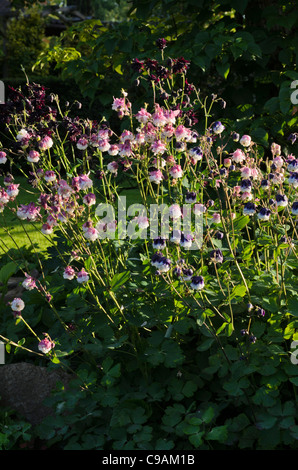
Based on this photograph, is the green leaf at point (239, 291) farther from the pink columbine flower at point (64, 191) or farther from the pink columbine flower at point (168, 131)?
the pink columbine flower at point (64, 191)

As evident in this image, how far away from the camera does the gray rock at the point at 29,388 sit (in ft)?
9.11

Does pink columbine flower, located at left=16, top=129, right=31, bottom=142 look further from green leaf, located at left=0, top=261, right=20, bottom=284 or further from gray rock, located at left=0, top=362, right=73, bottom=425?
green leaf, located at left=0, top=261, right=20, bottom=284

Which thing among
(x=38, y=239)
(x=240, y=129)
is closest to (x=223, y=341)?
(x=240, y=129)

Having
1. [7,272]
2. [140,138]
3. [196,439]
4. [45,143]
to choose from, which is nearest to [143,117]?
[140,138]

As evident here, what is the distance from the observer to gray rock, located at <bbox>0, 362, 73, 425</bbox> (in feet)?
9.11

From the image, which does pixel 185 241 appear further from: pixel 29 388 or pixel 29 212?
pixel 29 388

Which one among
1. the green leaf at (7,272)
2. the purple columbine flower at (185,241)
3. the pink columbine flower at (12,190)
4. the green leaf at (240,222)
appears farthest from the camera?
the green leaf at (7,272)

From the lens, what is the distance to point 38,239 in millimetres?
6090

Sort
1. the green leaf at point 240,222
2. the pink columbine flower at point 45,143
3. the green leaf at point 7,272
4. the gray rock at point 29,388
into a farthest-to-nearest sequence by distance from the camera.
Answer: the green leaf at point 7,272
the green leaf at point 240,222
the gray rock at point 29,388
the pink columbine flower at point 45,143

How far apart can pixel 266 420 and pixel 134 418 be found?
0.56 m

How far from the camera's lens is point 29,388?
9.25ft

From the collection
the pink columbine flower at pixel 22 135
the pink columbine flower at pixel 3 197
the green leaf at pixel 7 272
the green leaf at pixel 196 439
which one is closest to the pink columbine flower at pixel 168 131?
the pink columbine flower at pixel 22 135

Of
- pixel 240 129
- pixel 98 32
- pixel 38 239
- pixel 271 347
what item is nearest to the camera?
pixel 271 347
